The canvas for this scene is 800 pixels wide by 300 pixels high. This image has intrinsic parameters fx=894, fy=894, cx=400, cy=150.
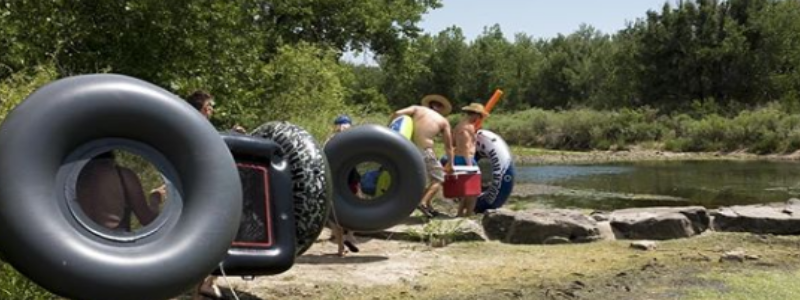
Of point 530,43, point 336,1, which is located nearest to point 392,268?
point 336,1

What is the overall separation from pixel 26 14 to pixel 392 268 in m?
4.18

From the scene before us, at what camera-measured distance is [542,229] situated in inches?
316

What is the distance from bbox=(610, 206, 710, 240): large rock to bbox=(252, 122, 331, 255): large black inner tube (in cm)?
416

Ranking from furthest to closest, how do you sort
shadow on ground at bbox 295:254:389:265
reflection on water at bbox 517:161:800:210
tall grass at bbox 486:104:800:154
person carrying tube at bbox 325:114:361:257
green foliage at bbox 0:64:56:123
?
tall grass at bbox 486:104:800:154 → reflection on water at bbox 517:161:800:210 → shadow on ground at bbox 295:254:389:265 → person carrying tube at bbox 325:114:361:257 → green foliage at bbox 0:64:56:123

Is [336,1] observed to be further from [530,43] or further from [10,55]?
[530,43]

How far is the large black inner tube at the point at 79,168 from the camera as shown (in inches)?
127

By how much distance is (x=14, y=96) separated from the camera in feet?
15.4

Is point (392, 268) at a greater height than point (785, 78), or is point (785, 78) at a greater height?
point (785, 78)

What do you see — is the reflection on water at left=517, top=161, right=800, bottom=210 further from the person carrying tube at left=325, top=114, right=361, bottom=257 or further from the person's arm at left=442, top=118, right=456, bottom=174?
the person carrying tube at left=325, top=114, right=361, bottom=257

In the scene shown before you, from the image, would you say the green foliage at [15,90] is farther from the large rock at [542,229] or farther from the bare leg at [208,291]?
the large rock at [542,229]

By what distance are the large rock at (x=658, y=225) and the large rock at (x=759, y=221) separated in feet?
0.74

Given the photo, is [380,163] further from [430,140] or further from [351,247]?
[430,140]

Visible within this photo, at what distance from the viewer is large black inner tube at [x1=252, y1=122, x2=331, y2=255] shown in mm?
4734

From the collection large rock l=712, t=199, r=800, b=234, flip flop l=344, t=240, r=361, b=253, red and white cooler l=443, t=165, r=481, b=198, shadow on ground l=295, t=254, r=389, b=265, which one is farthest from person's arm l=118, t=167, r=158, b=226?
large rock l=712, t=199, r=800, b=234
